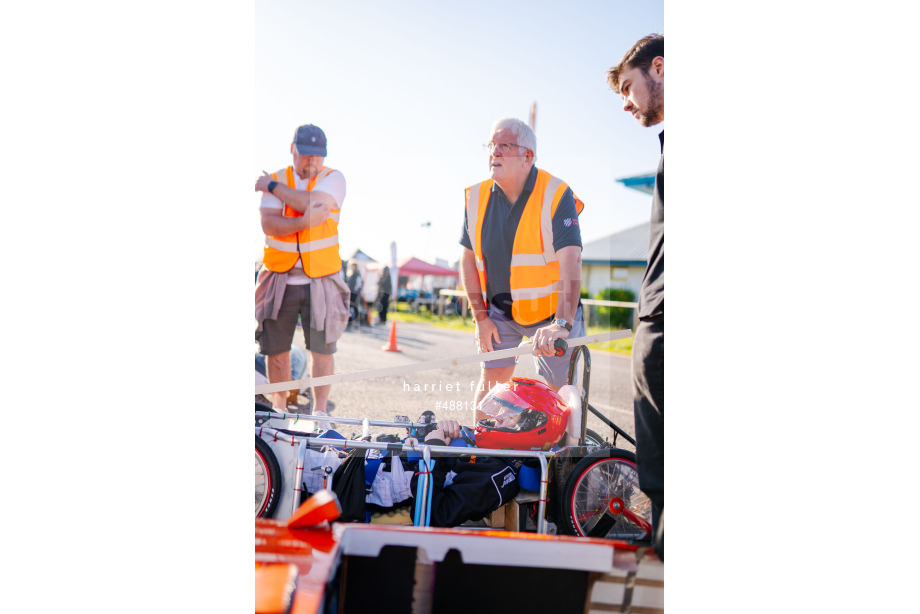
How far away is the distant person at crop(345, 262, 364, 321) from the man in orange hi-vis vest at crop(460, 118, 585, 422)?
0.49m

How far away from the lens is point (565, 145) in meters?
2.38

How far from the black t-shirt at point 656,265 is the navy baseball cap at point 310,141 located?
1.35 meters

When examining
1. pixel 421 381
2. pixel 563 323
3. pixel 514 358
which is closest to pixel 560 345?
pixel 563 323

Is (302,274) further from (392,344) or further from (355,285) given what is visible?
(392,344)

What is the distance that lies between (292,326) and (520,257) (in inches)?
43.7

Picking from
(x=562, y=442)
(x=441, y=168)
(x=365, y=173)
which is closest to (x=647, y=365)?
(x=562, y=442)

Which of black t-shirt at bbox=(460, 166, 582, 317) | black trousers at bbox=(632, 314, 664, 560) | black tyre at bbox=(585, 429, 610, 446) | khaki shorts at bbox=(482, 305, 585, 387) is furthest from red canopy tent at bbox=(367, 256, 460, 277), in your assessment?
black trousers at bbox=(632, 314, 664, 560)

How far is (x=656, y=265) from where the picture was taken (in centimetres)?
190

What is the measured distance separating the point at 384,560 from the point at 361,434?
891mm

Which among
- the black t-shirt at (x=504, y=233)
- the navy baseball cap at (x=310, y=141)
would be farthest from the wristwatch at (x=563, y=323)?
the navy baseball cap at (x=310, y=141)

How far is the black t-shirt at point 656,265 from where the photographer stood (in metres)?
1.84

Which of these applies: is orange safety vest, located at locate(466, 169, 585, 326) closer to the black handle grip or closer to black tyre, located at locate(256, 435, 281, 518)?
the black handle grip

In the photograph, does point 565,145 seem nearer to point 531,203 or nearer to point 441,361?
point 531,203

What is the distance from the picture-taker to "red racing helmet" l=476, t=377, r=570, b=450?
7.85 feet
